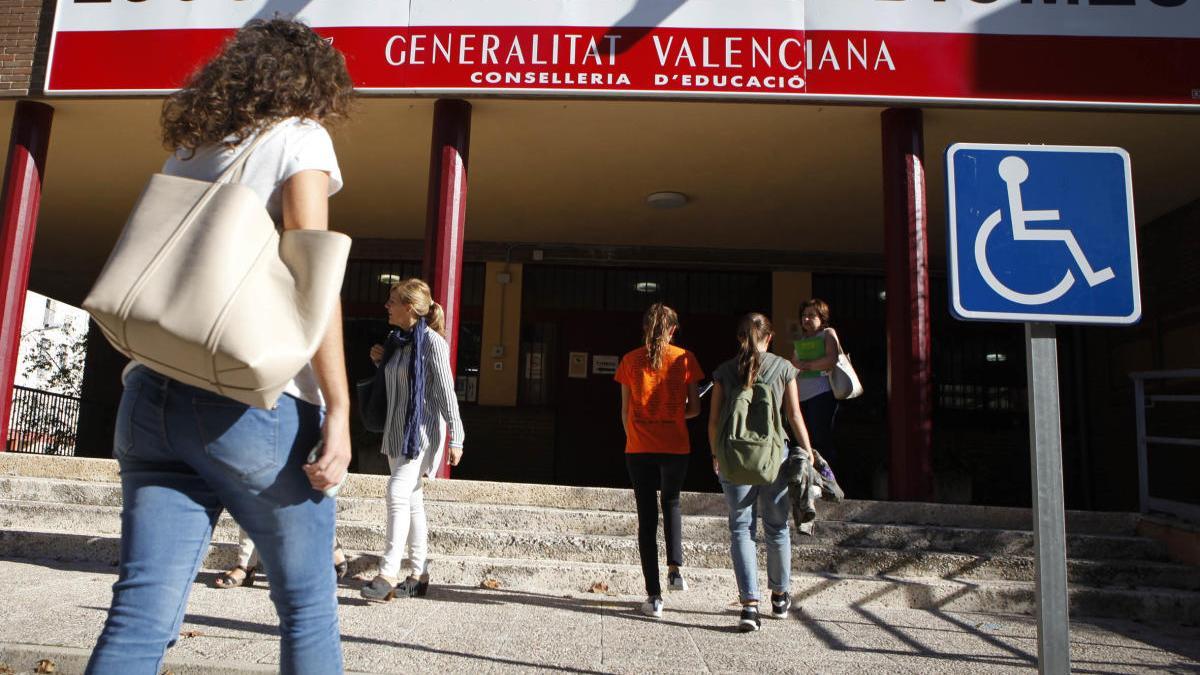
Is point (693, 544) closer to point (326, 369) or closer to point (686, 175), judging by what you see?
point (326, 369)

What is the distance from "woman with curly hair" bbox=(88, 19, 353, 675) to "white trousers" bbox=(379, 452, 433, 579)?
2.77 m

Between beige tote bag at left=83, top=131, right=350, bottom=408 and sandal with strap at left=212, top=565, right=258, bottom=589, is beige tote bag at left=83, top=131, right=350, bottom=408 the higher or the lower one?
the higher one

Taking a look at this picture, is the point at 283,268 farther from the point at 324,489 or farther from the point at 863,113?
the point at 863,113

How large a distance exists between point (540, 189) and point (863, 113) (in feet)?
12.7

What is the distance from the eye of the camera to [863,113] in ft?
23.4

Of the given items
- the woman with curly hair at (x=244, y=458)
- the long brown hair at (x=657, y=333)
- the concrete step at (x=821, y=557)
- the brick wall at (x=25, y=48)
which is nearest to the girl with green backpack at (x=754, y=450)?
the long brown hair at (x=657, y=333)

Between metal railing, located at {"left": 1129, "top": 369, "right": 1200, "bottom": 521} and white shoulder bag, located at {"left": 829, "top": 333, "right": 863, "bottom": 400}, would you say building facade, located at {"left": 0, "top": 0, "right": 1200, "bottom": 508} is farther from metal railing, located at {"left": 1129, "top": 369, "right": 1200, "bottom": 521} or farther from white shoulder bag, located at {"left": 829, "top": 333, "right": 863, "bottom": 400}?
white shoulder bag, located at {"left": 829, "top": 333, "right": 863, "bottom": 400}

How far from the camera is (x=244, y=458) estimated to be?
1564 mm

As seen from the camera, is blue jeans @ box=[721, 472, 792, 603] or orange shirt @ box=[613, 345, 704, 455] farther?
orange shirt @ box=[613, 345, 704, 455]

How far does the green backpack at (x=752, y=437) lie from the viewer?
4344 mm

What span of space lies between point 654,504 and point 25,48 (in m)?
7.05

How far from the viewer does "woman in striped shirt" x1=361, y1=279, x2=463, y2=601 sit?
450 cm

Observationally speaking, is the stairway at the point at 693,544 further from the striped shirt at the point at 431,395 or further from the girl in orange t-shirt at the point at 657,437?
the striped shirt at the point at 431,395

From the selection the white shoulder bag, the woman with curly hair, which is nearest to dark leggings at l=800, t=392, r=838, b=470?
the white shoulder bag
